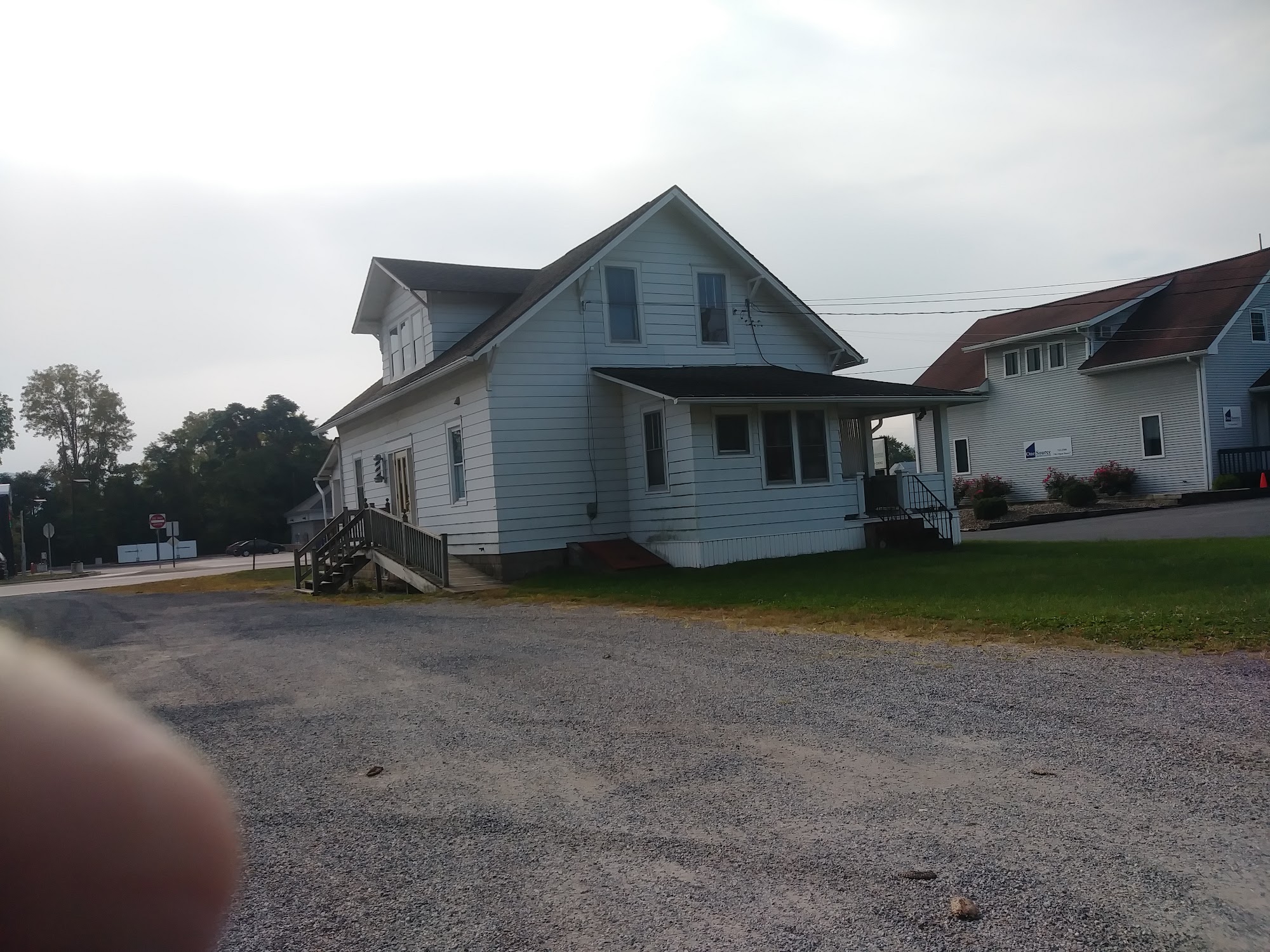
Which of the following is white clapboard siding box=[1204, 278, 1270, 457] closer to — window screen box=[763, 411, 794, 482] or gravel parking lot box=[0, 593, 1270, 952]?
window screen box=[763, 411, 794, 482]

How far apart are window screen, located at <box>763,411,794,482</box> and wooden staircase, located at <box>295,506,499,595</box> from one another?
580cm

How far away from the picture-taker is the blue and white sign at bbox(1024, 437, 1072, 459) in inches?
1403

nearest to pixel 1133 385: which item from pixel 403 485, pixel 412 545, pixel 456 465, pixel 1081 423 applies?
pixel 1081 423

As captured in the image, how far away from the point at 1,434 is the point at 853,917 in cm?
9330

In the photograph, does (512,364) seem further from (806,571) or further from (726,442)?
(806,571)

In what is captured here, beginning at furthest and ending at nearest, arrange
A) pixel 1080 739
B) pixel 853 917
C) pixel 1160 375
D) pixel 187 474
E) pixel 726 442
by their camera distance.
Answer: pixel 187 474, pixel 1160 375, pixel 726 442, pixel 1080 739, pixel 853 917

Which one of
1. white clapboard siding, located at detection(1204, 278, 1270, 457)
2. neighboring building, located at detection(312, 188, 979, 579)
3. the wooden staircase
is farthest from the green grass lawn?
white clapboard siding, located at detection(1204, 278, 1270, 457)

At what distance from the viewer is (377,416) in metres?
26.7

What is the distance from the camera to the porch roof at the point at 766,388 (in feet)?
59.5

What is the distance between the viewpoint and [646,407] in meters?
19.9

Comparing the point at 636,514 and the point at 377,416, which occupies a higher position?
the point at 377,416

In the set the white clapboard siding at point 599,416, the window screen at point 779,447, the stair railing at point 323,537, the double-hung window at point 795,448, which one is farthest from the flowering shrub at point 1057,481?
the stair railing at point 323,537

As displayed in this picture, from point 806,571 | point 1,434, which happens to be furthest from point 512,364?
point 1,434

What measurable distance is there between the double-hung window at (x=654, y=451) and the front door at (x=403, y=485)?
686cm
